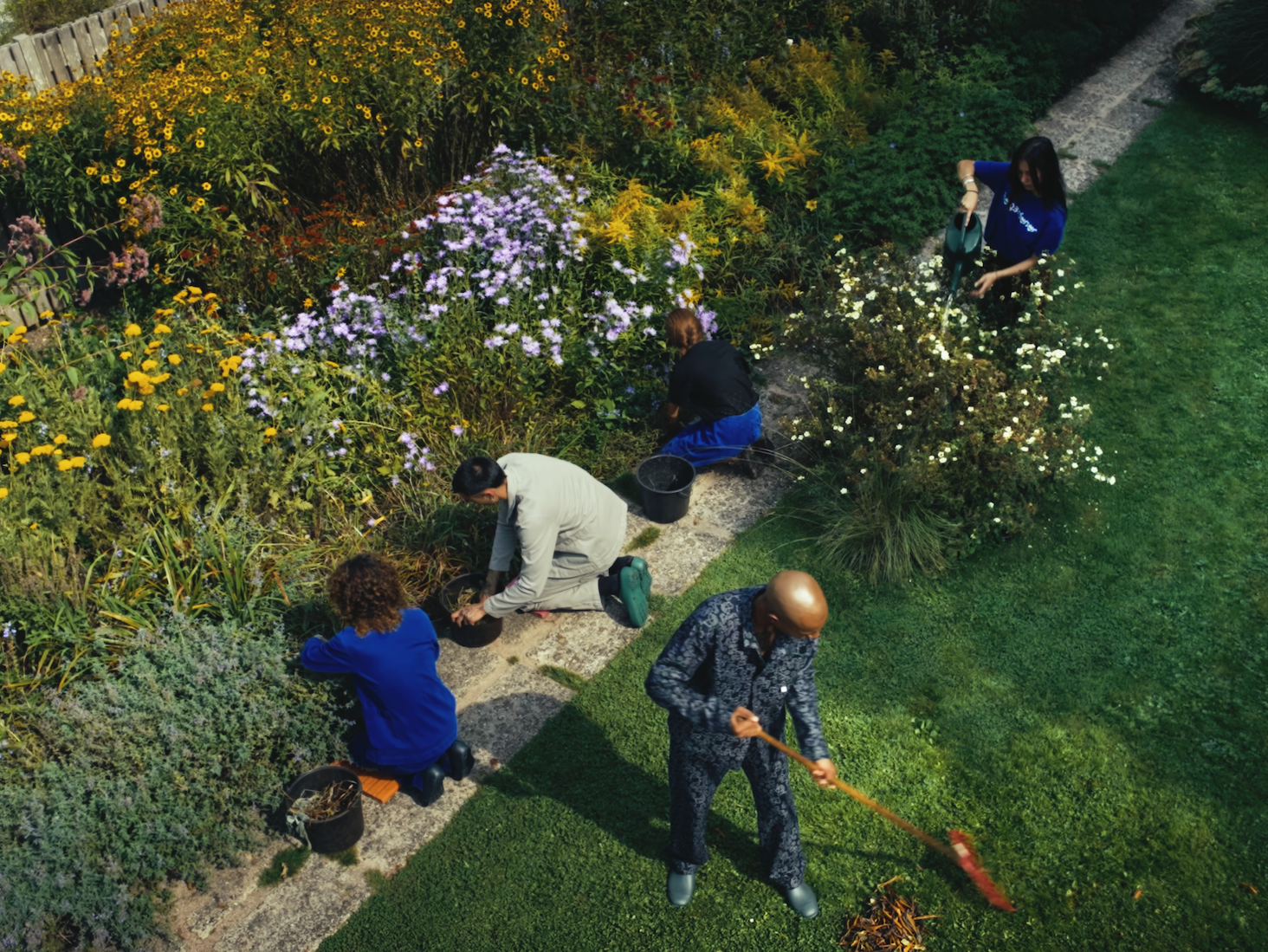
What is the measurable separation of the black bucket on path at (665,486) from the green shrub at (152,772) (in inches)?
89.5

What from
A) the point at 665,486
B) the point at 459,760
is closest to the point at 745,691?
the point at 459,760

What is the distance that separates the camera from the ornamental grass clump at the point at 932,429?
18.3 ft

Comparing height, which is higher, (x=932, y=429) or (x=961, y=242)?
(x=961, y=242)

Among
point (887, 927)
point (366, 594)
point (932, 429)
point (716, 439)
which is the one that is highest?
point (366, 594)

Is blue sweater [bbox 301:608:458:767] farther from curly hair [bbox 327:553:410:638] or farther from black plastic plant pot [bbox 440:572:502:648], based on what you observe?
black plastic plant pot [bbox 440:572:502:648]

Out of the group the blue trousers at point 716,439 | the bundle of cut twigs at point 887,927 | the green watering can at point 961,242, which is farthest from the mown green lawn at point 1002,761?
the green watering can at point 961,242

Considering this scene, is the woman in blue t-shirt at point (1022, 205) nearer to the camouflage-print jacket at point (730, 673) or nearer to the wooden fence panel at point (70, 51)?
the camouflage-print jacket at point (730, 673)

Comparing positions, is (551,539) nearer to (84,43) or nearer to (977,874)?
(977,874)

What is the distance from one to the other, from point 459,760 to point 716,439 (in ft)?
8.65

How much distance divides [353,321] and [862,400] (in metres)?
3.42

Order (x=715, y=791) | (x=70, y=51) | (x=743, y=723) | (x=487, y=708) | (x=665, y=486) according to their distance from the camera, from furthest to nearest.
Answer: (x=70, y=51), (x=665, y=486), (x=487, y=708), (x=715, y=791), (x=743, y=723)

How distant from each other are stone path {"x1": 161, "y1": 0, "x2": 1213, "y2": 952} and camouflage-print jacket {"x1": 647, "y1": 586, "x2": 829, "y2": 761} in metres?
1.68

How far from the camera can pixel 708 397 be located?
5.98 meters

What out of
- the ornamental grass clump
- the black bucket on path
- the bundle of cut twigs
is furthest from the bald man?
the black bucket on path
